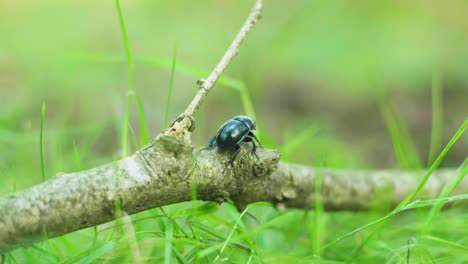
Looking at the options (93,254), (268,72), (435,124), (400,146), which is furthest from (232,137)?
(268,72)

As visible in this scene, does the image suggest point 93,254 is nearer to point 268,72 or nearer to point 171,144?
point 171,144

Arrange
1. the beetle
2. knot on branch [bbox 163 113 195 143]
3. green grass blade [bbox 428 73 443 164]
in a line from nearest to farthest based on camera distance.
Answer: knot on branch [bbox 163 113 195 143] < the beetle < green grass blade [bbox 428 73 443 164]

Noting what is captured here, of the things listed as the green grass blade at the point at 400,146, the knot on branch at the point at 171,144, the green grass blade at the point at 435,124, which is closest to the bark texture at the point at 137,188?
the knot on branch at the point at 171,144

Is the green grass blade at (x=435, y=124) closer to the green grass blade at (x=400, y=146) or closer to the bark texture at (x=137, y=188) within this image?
the green grass blade at (x=400, y=146)

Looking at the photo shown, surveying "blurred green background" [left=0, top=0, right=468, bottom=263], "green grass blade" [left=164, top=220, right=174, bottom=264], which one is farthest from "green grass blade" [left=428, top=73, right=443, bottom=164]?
"green grass blade" [left=164, top=220, right=174, bottom=264]

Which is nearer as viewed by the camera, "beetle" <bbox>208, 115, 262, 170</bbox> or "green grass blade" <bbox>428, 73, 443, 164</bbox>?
"beetle" <bbox>208, 115, 262, 170</bbox>

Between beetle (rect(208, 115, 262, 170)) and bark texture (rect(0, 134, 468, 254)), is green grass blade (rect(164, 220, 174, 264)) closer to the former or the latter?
bark texture (rect(0, 134, 468, 254))
